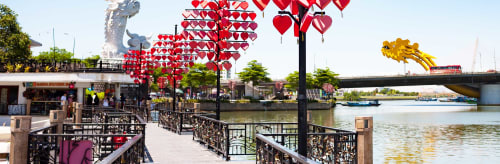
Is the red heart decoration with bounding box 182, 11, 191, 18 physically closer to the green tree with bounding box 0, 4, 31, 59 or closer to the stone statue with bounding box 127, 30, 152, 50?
the green tree with bounding box 0, 4, 31, 59

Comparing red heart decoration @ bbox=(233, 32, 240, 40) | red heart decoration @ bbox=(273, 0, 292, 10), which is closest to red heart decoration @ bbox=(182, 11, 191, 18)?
red heart decoration @ bbox=(233, 32, 240, 40)

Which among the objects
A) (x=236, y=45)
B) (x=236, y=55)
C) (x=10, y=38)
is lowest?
(x=236, y=55)

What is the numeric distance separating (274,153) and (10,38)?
3159cm

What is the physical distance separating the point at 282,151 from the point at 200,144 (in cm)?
739

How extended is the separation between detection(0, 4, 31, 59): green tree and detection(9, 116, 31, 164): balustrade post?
2712 centimetres

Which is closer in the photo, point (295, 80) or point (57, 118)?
point (57, 118)

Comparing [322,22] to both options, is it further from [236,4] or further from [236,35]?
[236,4]

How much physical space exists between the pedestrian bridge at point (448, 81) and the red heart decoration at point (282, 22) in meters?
60.6

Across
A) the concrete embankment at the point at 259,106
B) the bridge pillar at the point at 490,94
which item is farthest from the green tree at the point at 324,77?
the bridge pillar at the point at 490,94

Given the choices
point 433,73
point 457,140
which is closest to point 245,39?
point 457,140

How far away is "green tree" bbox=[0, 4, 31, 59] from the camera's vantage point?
97.8 feet

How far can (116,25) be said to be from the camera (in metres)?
53.6

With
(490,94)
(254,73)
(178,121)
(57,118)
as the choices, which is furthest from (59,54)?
(490,94)

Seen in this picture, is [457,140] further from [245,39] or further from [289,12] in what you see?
[289,12]
